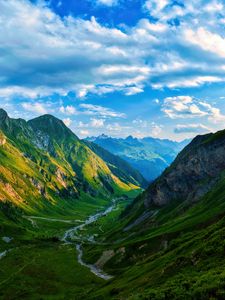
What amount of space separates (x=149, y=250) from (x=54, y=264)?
42277mm

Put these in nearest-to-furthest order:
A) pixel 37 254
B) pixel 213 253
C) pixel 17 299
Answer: pixel 213 253
pixel 17 299
pixel 37 254

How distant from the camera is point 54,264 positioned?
147 meters

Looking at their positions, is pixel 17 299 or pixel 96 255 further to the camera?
pixel 96 255

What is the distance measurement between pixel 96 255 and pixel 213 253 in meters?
101

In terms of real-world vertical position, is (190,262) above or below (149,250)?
above

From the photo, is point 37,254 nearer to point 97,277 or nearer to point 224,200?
point 97,277

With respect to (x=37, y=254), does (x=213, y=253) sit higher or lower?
higher

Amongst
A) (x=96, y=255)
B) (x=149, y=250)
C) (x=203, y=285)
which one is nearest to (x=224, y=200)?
(x=149, y=250)

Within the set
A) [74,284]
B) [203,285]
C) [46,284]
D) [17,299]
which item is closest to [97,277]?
[74,284]

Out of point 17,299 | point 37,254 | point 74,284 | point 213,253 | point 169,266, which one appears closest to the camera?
point 213,253

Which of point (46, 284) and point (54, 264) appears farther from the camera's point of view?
point (54, 264)

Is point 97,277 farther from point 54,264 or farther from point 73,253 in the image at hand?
point 73,253

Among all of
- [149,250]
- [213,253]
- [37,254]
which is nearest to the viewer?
[213,253]

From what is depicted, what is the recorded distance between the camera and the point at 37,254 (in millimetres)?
173000
